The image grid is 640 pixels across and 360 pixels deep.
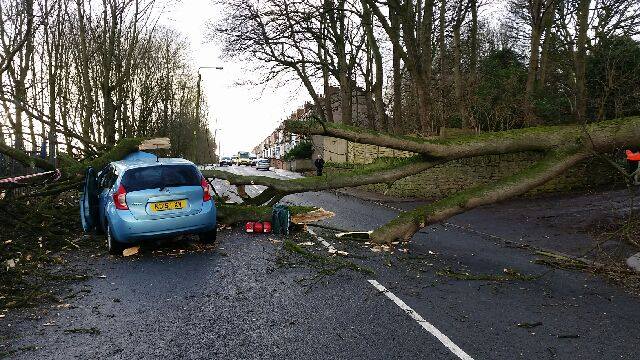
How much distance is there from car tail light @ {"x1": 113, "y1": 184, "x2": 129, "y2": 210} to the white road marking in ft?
15.2

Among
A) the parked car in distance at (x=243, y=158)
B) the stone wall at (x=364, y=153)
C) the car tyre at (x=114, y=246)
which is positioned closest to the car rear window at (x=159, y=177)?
the car tyre at (x=114, y=246)

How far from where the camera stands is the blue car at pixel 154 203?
Answer: 814 centimetres

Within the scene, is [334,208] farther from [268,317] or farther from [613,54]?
[613,54]

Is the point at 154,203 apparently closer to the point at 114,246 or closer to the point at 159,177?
the point at 159,177

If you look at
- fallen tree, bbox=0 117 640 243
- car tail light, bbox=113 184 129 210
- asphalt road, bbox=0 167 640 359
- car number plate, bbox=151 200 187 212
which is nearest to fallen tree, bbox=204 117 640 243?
fallen tree, bbox=0 117 640 243

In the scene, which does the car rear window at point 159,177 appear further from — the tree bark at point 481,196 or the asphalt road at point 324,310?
the tree bark at point 481,196

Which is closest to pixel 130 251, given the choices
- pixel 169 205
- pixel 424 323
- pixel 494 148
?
pixel 169 205

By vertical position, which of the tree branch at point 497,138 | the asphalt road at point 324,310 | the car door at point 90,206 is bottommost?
the asphalt road at point 324,310

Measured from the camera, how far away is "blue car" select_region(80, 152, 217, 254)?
8.14 meters

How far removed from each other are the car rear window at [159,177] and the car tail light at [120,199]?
84mm

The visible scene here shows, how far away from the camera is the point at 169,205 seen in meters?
8.37

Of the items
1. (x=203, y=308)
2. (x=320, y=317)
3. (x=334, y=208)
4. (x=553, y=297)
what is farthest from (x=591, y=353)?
(x=334, y=208)

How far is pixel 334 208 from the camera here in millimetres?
16469

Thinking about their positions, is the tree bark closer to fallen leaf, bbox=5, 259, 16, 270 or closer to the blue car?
the blue car
